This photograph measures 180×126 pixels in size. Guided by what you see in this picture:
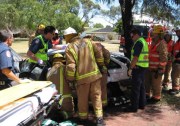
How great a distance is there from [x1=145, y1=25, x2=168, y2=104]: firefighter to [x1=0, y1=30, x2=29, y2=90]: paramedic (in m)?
3.93

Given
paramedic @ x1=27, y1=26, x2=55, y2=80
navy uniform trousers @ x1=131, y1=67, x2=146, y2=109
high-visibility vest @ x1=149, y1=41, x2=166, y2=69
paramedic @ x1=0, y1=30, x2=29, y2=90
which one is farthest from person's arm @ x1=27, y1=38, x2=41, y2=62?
high-visibility vest @ x1=149, y1=41, x2=166, y2=69

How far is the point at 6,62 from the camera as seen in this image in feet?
15.9

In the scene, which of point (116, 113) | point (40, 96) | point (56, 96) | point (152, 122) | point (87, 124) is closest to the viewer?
point (40, 96)

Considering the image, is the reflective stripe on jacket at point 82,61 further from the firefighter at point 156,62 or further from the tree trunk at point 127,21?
the tree trunk at point 127,21

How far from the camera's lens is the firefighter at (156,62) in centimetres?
778

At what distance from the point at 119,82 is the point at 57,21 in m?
19.8

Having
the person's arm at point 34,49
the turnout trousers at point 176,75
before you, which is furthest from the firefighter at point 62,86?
the turnout trousers at point 176,75

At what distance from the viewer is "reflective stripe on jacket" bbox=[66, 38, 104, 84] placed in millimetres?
5934

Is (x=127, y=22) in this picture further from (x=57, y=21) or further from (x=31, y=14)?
(x=57, y=21)

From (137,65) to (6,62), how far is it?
10.6ft

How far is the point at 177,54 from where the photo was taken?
→ 364 inches

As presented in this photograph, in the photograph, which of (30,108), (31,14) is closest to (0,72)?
(30,108)

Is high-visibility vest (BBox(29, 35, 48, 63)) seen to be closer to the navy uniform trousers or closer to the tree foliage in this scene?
the navy uniform trousers

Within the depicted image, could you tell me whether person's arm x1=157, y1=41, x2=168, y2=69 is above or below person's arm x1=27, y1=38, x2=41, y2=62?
below
